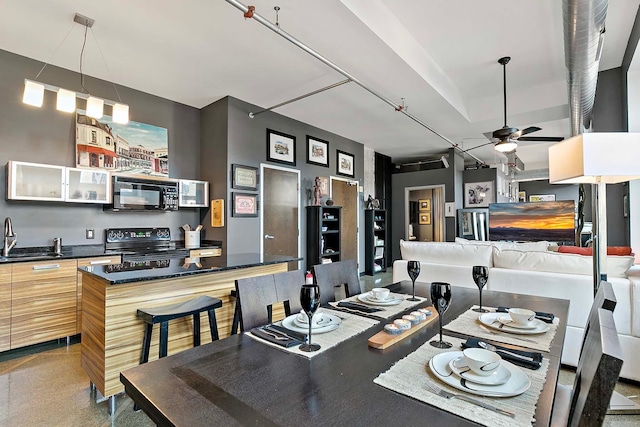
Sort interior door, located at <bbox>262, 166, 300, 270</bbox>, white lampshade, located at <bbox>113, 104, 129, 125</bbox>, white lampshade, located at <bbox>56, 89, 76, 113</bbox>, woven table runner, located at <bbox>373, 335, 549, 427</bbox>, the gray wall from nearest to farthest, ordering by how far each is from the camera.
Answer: woven table runner, located at <bbox>373, 335, 549, 427</bbox>, white lampshade, located at <bbox>56, 89, 76, 113</bbox>, white lampshade, located at <bbox>113, 104, 129, 125</bbox>, the gray wall, interior door, located at <bbox>262, 166, 300, 270</bbox>

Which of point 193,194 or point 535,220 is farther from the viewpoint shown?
point 535,220

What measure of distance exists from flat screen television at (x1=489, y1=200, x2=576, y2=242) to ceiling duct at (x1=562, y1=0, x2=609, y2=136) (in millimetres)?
4645

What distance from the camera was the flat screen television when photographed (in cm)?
784

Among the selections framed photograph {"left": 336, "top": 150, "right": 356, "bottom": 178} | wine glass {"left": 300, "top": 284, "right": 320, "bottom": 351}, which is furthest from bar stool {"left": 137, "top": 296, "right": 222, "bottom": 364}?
framed photograph {"left": 336, "top": 150, "right": 356, "bottom": 178}

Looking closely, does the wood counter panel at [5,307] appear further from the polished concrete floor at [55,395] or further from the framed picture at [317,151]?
the framed picture at [317,151]

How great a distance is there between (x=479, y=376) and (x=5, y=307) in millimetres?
3751

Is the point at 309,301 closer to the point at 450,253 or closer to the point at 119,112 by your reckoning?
the point at 450,253

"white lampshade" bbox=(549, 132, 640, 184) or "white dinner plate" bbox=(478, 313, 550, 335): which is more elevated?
"white lampshade" bbox=(549, 132, 640, 184)

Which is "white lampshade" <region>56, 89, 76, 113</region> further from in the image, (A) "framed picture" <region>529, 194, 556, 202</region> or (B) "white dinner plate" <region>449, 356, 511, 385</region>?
(A) "framed picture" <region>529, 194, 556, 202</region>

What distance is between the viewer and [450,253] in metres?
3.24

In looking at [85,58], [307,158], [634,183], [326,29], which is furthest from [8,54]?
[634,183]

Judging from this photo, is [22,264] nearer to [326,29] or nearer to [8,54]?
[8,54]

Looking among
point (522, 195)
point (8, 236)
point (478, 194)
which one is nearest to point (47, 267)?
point (8, 236)

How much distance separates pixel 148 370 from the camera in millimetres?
969
